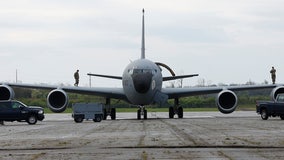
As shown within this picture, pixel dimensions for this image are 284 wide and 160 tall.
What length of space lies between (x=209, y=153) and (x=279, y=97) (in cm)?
2758

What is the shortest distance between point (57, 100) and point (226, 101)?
1175 centimetres

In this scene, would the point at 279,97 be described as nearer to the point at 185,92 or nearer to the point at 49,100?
the point at 185,92

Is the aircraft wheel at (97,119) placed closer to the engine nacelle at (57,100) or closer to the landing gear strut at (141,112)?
the landing gear strut at (141,112)

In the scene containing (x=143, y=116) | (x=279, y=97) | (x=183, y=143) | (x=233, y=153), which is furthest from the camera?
(x=143, y=116)

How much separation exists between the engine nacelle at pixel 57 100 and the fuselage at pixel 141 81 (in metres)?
4.21

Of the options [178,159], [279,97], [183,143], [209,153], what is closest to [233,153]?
[209,153]

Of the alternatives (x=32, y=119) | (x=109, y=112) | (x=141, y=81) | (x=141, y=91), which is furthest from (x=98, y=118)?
(x=32, y=119)

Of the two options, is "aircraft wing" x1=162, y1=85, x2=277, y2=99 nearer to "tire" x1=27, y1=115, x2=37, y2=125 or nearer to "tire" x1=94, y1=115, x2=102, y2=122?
"tire" x1=94, y1=115, x2=102, y2=122

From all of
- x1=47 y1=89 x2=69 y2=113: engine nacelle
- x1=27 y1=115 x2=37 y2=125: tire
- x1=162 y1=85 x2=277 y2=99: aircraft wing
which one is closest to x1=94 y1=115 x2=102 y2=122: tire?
x1=47 y1=89 x2=69 y2=113: engine nacelle

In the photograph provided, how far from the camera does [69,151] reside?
17625mm

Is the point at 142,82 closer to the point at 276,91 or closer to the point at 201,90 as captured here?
the point at 201,90

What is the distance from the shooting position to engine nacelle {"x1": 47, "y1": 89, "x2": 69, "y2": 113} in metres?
45.2

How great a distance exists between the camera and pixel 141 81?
4338cm

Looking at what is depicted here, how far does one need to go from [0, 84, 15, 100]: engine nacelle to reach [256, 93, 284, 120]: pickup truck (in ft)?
54.7
